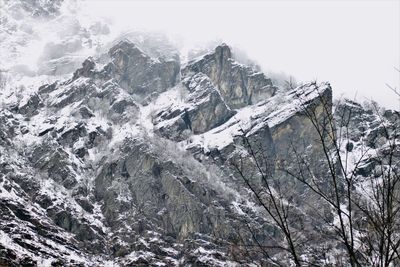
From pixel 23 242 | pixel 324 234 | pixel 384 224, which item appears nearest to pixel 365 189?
pixel 324 234

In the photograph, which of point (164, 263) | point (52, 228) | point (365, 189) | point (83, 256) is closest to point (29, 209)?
point (52, 228)

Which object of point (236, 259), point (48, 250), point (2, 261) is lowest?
point (236, 259)

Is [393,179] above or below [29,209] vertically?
below

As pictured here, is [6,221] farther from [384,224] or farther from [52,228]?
[384,224]

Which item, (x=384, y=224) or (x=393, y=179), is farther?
(x=393, y=179)

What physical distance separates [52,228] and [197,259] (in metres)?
48.5

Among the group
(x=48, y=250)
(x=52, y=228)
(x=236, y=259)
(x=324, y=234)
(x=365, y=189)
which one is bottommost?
(x=236, y=259)

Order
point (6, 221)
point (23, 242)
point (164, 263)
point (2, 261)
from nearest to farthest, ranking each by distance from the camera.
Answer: point (2, 261)
point (23, 242)
point (6, 221)
point (164, 263)

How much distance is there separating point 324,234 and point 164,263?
186 m

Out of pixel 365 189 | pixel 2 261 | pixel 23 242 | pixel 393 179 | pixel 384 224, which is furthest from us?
pixel 23 242

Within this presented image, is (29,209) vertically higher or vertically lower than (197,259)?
higher

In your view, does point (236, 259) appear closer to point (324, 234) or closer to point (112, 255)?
point (324, 234)

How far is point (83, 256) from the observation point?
7087 inches

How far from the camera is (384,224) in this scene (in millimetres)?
6969
